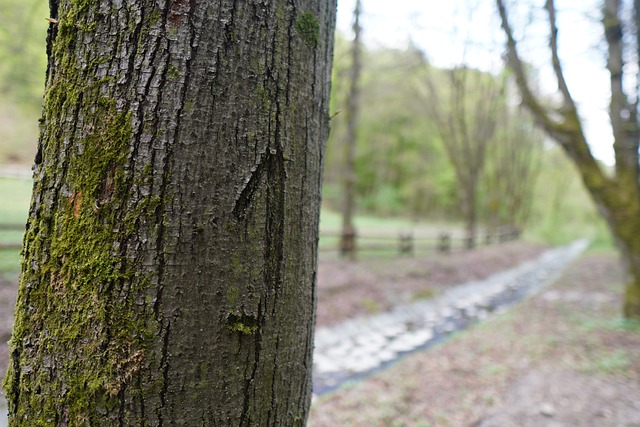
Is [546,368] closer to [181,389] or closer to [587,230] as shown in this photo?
[181,389]

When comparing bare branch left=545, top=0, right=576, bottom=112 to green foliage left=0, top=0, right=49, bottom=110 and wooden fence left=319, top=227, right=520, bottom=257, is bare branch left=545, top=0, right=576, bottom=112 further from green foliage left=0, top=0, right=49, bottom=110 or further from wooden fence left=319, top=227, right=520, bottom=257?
green foliage left=0, top=0, right=49, bottom=110

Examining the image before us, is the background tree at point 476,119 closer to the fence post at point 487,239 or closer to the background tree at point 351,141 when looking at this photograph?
the fence post at point 487,239

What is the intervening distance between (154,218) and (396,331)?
7.20 m

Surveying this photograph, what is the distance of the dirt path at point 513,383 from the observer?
3.66m

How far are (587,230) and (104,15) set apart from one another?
52159 millimetres

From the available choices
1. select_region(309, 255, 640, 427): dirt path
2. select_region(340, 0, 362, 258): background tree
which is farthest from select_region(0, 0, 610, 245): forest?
select_region(309, 255, 640, 427): dirt path

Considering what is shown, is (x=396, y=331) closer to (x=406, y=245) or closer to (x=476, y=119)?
(x=406, y=245)

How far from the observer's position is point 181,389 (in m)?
0.81

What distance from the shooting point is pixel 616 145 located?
20.9 ft

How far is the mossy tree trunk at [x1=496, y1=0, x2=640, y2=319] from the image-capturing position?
582 centimetres

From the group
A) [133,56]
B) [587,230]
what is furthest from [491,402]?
[587,230]

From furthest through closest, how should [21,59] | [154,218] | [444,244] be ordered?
1. [444,244]
2. [21,59]
3. [154,218]

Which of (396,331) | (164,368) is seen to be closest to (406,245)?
(396,331)

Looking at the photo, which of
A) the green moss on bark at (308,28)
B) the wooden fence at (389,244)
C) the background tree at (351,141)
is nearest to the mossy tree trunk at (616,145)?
the background tree at (351,141)
